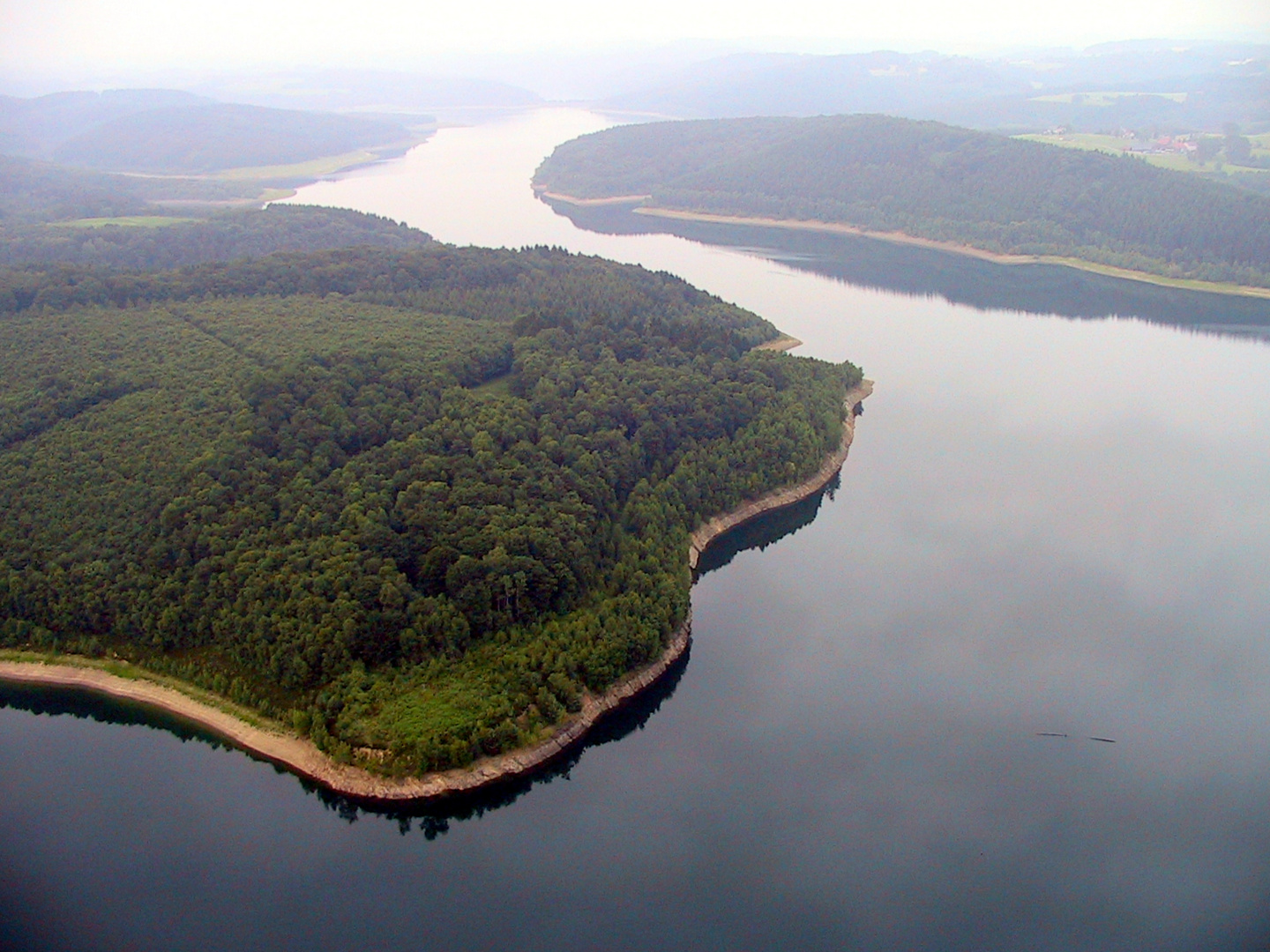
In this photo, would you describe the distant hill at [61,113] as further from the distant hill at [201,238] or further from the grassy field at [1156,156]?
the grassy field at [1156,156]

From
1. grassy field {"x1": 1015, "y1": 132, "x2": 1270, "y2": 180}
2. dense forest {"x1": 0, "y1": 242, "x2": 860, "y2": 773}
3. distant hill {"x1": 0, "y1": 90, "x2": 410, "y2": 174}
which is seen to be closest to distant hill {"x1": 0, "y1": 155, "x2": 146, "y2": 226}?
distant hill {"x1": 0, "y1": 90, "x2": 410, "y2": 174}

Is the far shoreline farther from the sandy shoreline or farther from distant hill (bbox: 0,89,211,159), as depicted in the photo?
distant hill (bbox: 0,89,211,159)

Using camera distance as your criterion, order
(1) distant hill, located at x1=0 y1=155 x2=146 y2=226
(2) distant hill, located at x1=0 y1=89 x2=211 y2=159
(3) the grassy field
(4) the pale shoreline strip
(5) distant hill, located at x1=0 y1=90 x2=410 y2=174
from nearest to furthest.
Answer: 1. (4) the pale shoreline strip
2. (1) distant hill, located at x1=0 y1=155 x2=146 y2=226
3. (3) the grassy field
4. (5) distant hill, located at x1=0 y1=90 x2=410 y2=174
5. (2) distant hill, located at x1=0 y1=89 x2=211 y2=159

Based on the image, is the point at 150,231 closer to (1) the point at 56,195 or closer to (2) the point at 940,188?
(1) the point at 56,195

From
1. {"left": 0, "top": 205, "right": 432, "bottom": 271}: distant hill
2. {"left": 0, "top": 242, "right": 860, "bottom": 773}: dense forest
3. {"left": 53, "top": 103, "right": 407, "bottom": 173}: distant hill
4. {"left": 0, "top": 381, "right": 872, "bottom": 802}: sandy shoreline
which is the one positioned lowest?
{"left": 0, "top": 381, "right": 872, "bottom": 802}: sandy shoreline

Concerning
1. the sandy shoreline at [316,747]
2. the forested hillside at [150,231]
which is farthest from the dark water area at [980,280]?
the sandy shoreline at [316,747]

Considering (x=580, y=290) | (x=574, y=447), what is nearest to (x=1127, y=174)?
(x=580, y=290)
